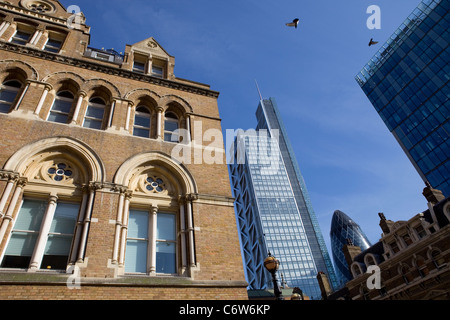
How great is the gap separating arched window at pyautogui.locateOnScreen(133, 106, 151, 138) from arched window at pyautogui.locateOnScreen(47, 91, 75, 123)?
2.70 meters

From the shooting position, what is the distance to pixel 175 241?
977 centimetres

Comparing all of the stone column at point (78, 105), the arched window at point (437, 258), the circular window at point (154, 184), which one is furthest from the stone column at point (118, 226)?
the arched window at point (437, 258)

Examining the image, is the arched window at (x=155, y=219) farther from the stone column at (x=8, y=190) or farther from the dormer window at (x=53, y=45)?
the dormer window at (x=53, y=45)

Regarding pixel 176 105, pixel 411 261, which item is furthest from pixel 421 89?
pixel 176 105

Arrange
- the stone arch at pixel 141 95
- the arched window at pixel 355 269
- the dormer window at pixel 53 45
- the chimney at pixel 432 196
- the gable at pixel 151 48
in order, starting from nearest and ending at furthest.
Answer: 1. the stone arch at pixel 141 95
2. the dormer window at pixel 53 45
3. the gable at pixel 151 48
4. the chimney at pixel 432 196
5. the arched window at pixel 355 269

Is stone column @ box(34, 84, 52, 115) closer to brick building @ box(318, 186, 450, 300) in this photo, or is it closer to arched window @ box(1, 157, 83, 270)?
arched window @ box(1, 157, 83, 270)

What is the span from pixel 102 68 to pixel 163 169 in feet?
20.5

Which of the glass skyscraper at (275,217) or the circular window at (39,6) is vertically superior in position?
the glass skyscraper at (275,217)

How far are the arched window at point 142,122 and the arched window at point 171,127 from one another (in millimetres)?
804

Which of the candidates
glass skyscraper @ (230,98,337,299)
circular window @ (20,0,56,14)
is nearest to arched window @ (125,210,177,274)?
circular window @ (20,0,56,14)

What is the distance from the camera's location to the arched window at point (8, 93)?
1106 cm

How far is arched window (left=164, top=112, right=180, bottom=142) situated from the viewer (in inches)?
505

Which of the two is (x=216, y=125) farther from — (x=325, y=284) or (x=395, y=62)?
(x=395, y=62)
